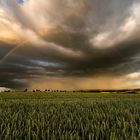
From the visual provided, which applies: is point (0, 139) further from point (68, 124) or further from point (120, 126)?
point (120, 126)

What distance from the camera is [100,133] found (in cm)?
340

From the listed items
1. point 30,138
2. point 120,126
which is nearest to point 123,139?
point 120,126

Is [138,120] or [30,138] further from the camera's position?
[138,120]

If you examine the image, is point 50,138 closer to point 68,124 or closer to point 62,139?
point 62,139

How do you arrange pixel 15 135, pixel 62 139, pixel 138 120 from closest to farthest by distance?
pixel 62 139 → pixel 15 135 → pixel 138 120

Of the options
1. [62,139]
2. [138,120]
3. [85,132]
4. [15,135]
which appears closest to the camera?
[62,139]

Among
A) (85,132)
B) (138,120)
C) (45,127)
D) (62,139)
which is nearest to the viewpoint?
(62,139)

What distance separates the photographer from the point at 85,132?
345 centimetres

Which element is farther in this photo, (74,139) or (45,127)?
(45,127)

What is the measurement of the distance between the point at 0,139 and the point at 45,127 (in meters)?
1.03

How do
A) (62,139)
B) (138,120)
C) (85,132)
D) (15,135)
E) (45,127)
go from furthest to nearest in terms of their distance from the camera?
(138,120) < (45,127) < (85,132) < (15,135) < (62,139)

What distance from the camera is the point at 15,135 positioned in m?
3.21

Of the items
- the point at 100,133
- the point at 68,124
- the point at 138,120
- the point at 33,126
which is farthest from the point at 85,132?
the point at 138,120

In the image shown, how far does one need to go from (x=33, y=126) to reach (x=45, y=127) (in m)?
0.24
